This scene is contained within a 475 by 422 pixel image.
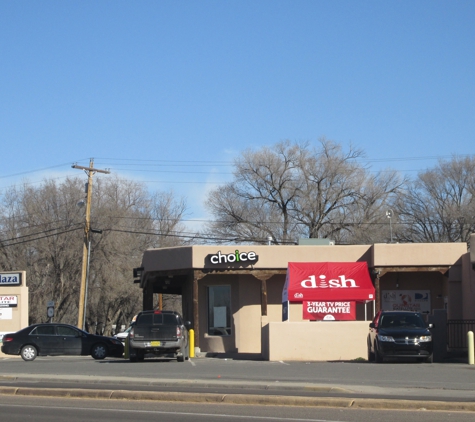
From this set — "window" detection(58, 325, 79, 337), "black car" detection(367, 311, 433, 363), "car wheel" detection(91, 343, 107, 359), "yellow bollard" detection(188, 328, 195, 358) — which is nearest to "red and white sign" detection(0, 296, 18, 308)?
"window" detection(58, 325, 79, 337)

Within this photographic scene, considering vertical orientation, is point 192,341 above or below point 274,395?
below

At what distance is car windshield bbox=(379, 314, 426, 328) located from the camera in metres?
22.4

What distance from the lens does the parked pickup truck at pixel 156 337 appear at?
23.5 metres

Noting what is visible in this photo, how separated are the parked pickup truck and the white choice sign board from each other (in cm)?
1089

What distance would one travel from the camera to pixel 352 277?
2884cm

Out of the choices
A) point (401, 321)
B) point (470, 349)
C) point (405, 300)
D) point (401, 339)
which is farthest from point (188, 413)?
point (405, 300)

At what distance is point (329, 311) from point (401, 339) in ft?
22.7

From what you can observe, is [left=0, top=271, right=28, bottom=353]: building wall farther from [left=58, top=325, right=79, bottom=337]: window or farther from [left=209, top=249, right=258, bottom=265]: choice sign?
[left=209, top=249, right=258, bottom=265]: choice sign

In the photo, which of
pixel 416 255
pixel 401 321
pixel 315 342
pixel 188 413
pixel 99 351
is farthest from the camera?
pixel 416 255

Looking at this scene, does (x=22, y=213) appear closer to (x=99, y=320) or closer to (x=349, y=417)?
(x=99, y=320)

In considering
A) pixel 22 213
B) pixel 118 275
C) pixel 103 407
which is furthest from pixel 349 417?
pixel 22 213

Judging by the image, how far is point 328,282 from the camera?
93.9ft

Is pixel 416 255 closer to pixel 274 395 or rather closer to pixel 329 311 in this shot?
pixel 329 311

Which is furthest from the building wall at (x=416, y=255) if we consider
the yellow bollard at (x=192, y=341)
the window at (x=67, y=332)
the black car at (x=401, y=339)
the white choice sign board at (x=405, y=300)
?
the window at (x=67, y=332)
